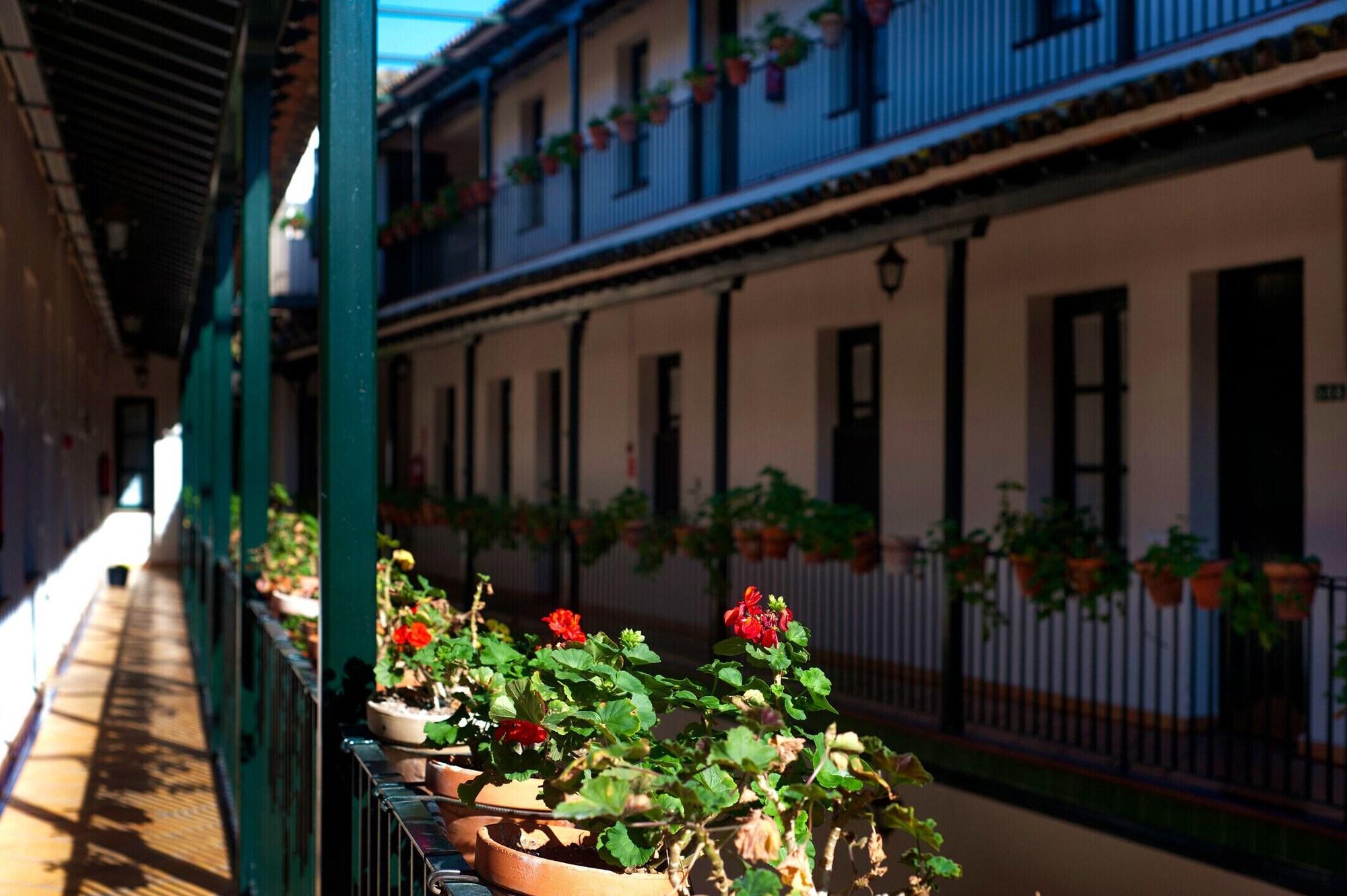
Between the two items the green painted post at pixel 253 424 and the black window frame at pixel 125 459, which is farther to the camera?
the black window frame at pixel 125 459

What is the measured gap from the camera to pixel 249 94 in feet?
19.2

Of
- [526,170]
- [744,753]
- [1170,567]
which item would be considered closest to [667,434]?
[526,170]

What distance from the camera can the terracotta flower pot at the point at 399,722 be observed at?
2750mm

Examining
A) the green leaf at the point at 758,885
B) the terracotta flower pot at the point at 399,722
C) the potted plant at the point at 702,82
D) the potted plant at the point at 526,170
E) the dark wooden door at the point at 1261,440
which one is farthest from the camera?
the potted plant at the point at 526,170

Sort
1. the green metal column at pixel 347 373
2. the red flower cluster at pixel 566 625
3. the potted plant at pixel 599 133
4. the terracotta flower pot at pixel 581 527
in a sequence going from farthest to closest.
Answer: the potted plant at pixel 599 133 → the terracotta flower pot at pixel 581 527 → the green metal column at pixel 347 373 → the red flower cluster at pixel 566 625

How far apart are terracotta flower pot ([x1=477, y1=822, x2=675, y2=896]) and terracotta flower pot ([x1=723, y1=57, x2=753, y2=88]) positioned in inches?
434

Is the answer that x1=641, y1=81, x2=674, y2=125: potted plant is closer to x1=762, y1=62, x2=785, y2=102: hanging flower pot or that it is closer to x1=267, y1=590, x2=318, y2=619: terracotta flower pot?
x1=762, y1=62, x2=785, y2=102: hanging flower pot

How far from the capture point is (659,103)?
1367cm

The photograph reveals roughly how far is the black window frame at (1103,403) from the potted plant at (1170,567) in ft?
5.44

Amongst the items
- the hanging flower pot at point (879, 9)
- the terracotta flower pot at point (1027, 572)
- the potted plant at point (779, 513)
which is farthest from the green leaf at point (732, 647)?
the hanging flower pot at point (879, 9)

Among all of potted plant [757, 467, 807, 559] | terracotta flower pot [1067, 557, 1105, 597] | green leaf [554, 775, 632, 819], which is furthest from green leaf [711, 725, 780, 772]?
potted plant [757, 467, 807, 559]

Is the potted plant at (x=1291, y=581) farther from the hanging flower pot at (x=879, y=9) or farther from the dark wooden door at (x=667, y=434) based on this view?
the dark wooden door at (x=667, y=434)

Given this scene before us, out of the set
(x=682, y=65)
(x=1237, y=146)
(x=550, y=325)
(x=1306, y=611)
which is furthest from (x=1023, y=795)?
(x=550, y=325)

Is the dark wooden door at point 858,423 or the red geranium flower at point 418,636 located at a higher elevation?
the dark wooden door at point 858,423
